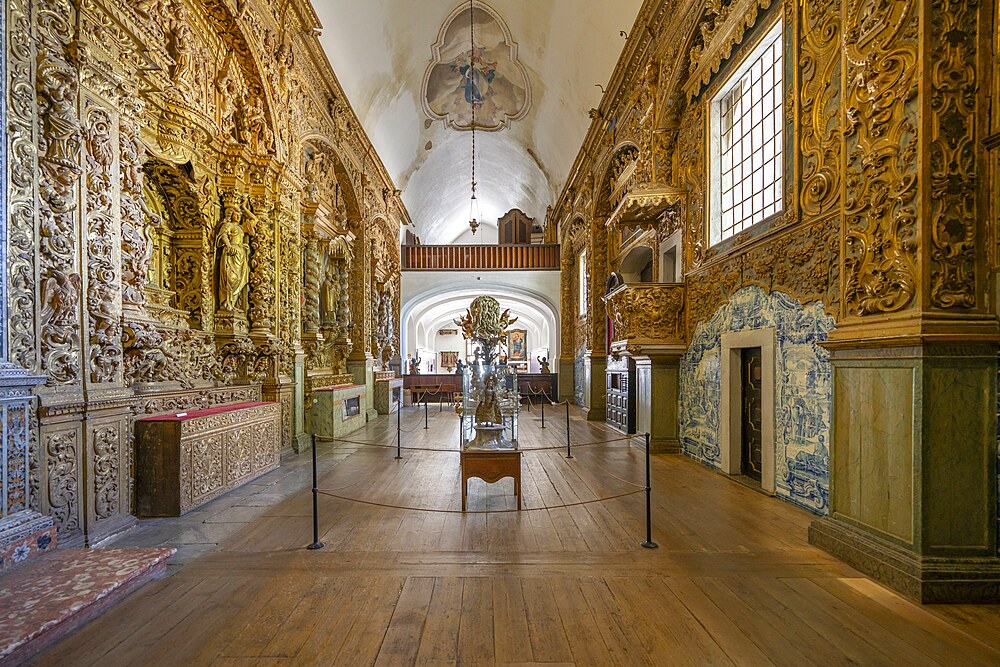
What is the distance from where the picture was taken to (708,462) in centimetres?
649

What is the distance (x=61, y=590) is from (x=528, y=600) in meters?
2.82

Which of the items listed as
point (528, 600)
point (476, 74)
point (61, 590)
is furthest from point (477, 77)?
point (61, 590)

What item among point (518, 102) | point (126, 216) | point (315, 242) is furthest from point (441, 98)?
point (126, 216)

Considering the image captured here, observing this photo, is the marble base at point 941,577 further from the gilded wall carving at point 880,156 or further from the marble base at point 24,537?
the marble base at point 24,537

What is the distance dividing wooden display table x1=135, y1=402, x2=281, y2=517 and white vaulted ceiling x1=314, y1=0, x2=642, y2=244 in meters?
7.21

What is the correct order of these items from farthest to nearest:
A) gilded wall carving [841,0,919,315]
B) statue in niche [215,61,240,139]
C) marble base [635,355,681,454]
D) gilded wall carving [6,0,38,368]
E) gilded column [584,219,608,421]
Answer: gilded column [584,219,608,421]
marble base [635,355,681,454]
statue in niche [215,61,240,139]
gilded wall carving [6,0,38,368]
gilded wall carving [841,0,919,315]

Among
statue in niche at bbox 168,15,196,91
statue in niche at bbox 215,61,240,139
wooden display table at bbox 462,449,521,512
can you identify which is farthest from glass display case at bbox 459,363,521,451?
statue in niche at bbox 168,15,196,91

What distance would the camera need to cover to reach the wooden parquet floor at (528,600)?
2.44 m

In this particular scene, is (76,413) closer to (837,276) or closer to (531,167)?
(837,276)

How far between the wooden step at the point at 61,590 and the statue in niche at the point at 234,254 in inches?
149

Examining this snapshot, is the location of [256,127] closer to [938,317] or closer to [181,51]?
[181,51]

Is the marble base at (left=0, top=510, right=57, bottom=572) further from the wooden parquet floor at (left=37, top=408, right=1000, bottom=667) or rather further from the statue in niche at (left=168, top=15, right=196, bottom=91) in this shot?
the statue in niche at (left=168, top=15, right=196, bottom=91)

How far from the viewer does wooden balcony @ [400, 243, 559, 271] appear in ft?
58.1

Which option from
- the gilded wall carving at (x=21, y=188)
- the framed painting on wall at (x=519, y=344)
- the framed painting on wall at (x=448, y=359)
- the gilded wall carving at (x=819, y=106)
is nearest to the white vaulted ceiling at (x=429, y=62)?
the gilded wall carving at (x=819, y=106)
